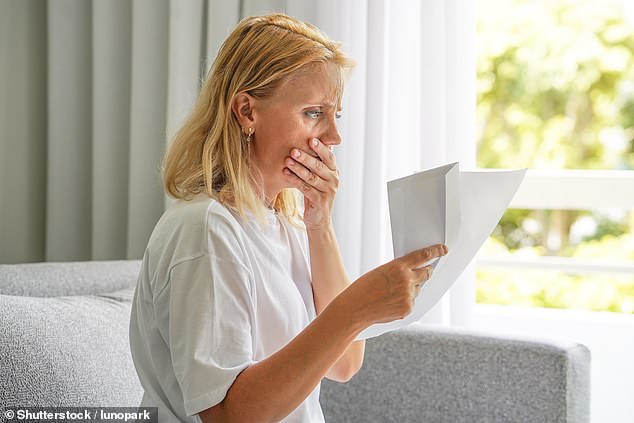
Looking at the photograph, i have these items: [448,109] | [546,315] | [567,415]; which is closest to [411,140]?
[448,109]

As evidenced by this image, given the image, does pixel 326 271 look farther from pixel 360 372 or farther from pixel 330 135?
pixel 360 372

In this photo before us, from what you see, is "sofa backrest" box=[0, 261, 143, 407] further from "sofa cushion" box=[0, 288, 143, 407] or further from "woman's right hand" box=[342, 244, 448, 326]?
"woman's right hand" box=[342, 244, 448, 326]

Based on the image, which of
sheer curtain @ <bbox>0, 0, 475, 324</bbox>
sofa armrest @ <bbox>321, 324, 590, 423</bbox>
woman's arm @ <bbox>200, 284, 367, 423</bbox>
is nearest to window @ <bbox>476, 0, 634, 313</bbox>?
sheer curtain @ <bbox>0, 0, 475, 324</bbox>

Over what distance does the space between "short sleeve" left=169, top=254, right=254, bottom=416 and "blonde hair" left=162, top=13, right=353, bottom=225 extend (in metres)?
0.15

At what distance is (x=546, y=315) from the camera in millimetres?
2424

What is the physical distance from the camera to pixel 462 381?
1796 mm

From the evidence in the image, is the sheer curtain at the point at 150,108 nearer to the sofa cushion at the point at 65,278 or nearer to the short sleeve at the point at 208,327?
the sofa cushion at the point at 65,278

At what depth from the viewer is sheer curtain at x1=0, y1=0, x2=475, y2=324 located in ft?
7.06

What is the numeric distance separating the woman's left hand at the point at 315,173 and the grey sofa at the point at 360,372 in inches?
20.0

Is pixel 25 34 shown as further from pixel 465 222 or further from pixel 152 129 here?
pixel 465 222

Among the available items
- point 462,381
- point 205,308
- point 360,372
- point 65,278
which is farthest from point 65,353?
point 462,381

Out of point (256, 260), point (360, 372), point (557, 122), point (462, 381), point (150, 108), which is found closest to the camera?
point (256, 260)

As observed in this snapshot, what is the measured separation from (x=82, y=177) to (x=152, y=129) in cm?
30

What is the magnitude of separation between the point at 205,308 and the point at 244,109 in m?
0.35
